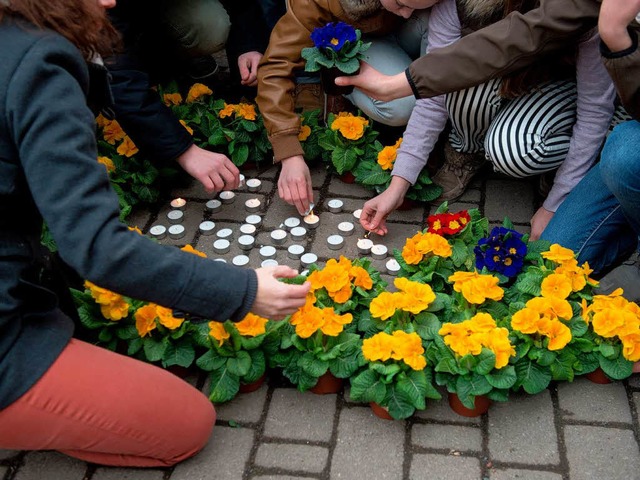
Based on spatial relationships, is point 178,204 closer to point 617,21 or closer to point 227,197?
point 227,197

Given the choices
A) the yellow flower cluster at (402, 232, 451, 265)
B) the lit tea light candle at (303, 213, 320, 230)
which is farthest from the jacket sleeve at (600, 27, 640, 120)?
the lit tea light candle at (303, 213, 320, 230)

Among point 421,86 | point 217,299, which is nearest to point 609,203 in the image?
point 421,86

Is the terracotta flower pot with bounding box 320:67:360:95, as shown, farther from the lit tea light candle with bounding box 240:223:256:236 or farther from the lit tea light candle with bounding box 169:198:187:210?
the lit tea light candle with bounding box 169:198:187:210

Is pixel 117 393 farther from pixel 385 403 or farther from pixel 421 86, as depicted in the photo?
pixel 421 86

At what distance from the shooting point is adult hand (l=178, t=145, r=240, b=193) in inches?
119

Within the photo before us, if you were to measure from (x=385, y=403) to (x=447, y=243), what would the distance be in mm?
683

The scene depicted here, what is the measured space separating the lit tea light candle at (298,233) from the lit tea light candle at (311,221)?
0.04m

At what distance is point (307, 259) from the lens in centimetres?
295

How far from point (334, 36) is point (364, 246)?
0.84 metres

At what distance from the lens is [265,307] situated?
190 centimetres

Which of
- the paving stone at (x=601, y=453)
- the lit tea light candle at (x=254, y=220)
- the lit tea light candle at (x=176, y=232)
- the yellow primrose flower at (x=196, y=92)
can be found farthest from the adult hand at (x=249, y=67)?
the paving stone at (x=601, y=453)

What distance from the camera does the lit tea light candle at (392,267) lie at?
2.88 metres

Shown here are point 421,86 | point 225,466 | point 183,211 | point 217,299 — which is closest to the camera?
point 217,299

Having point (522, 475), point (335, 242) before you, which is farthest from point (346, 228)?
point (522, 475)
